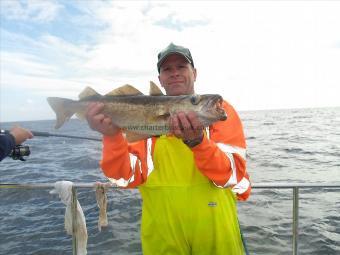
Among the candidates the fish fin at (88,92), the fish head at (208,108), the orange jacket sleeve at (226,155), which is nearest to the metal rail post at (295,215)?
the orange jacket sleeve at (226,155)

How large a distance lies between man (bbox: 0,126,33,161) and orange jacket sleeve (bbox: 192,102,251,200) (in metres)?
1.95

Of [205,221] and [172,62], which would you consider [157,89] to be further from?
[205,221]

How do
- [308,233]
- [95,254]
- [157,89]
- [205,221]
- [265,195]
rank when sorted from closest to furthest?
[205,221]
[157,89]
[95,254]
[308,233]
[265,195]

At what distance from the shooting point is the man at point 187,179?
3.31m

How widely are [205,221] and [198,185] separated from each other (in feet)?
1.10

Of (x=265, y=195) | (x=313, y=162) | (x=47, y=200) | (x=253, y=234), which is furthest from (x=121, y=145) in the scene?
(x=313, y=162)

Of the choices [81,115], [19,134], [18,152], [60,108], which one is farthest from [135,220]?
[81,115]

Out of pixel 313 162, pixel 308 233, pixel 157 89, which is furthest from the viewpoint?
pixel 313 162

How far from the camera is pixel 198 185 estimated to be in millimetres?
3451

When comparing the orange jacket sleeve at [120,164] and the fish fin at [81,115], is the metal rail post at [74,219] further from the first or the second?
the orange jacket sleeve at [120,164]

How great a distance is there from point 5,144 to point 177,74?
1922 millimetres

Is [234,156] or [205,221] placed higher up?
[234,156]

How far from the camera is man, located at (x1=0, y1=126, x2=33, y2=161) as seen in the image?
12.3ft

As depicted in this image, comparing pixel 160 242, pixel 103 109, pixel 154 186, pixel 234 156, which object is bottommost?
pixel 160 242
